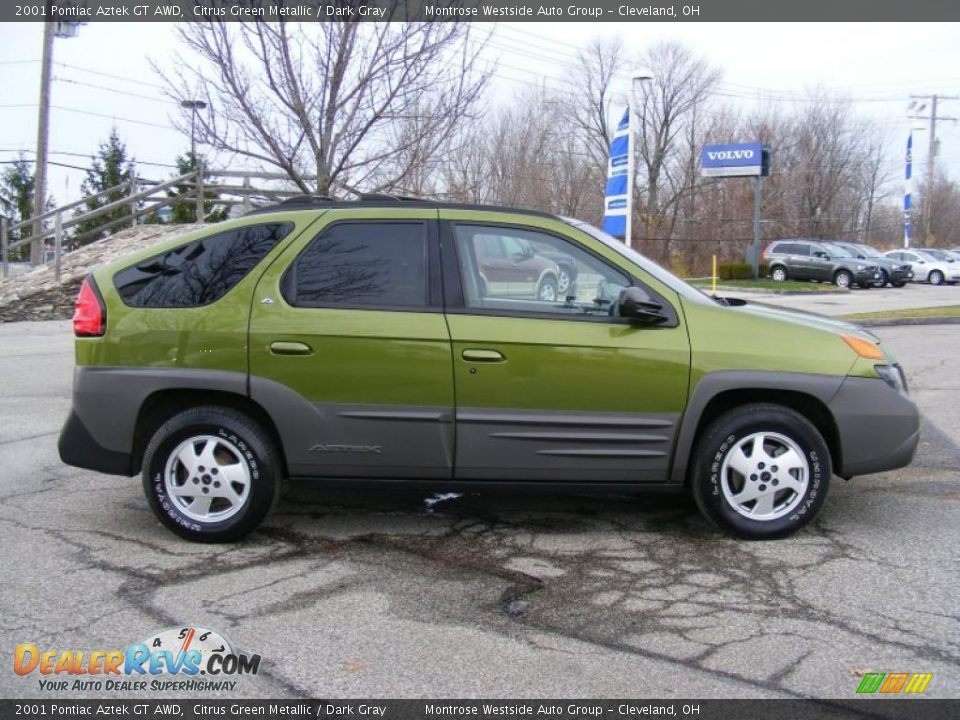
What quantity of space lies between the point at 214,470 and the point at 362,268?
132 cm

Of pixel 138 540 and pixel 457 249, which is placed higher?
pixel 457 249

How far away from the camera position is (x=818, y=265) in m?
34.9

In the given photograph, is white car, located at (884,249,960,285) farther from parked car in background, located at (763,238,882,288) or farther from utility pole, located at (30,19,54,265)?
utility pole, located at (30,19,54,265)

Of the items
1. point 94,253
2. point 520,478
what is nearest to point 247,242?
point 520,478

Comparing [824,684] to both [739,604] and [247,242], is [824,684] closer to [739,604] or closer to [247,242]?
[739,604]

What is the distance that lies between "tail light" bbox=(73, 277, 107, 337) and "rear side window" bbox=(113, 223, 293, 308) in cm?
12

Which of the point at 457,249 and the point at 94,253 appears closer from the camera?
the point at 457,249

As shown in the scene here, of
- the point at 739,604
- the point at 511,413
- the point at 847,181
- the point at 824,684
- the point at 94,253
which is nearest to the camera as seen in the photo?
the point at 824,684

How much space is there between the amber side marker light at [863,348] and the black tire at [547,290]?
5.19ft

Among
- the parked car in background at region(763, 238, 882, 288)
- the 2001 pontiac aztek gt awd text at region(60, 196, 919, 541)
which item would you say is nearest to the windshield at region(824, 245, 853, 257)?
the parked car in background at region(763, 238, 882, 288)

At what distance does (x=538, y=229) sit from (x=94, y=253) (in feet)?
63.9

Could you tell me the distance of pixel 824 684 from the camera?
3277 mm

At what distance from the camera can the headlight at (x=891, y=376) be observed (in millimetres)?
4832

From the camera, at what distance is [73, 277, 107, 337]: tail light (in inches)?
189
